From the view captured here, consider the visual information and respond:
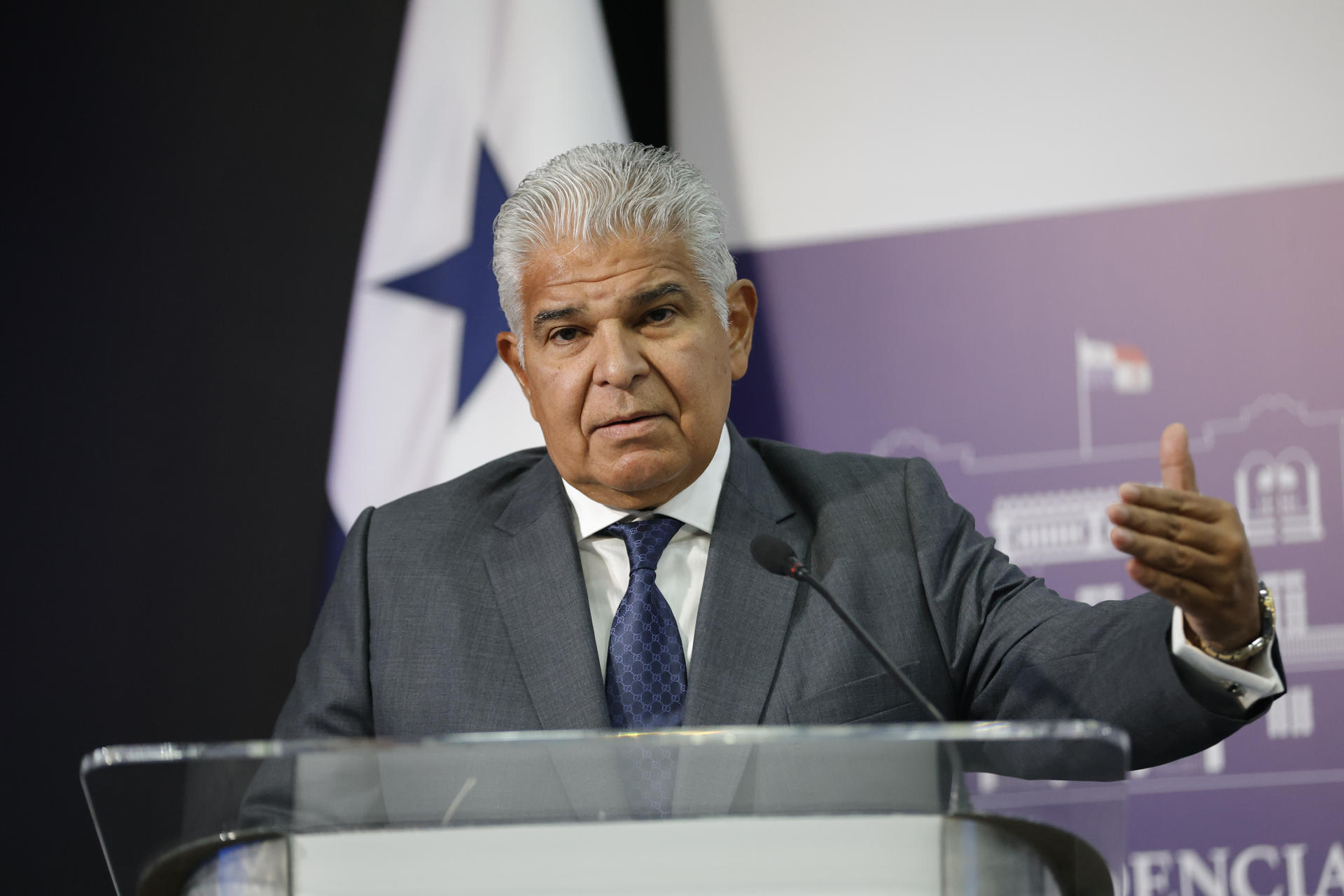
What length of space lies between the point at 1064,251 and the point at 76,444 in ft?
7.58

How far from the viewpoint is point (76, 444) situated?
274 cm

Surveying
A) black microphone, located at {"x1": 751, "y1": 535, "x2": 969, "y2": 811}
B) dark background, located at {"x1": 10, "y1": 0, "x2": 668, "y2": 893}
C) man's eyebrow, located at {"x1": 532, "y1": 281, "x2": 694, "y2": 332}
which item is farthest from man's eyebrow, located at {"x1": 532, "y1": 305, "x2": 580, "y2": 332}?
dark background, located at {"x1": 10, "y1": 0, "x2": 668, "y2": 893}

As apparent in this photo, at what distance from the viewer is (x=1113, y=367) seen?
9.75 feet

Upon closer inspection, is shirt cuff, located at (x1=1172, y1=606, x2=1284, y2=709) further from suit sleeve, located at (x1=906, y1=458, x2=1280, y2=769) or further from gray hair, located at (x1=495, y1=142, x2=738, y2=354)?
gray hair, located at (x1=495, y1=142, x2=738, y2=354)

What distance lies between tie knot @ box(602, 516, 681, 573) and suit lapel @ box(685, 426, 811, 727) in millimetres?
73

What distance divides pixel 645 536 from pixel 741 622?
212mm

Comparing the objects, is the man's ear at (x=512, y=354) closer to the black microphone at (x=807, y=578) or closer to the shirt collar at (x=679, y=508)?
the shirt collar at (x=679, y=508)

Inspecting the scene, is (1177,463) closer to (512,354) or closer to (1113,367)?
(512,354)

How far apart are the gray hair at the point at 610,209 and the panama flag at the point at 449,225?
3.30 ft

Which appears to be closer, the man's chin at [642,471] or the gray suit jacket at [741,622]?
the gray suit jacket at [741,622]

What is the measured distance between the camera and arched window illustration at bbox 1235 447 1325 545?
2.84 m

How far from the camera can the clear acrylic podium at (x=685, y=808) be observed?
938mm

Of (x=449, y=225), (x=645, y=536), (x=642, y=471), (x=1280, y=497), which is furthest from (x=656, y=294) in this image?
(x=1280, y=497)

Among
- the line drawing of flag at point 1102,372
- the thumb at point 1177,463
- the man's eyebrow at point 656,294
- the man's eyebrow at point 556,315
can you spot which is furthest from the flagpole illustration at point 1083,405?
the thumb at point 1177,463
